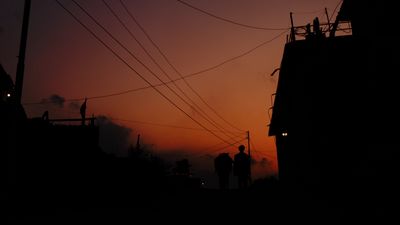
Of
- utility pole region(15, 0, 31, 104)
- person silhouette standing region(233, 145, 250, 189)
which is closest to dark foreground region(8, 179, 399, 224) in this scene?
person silhouette standing region(233, 145, 250, 189)

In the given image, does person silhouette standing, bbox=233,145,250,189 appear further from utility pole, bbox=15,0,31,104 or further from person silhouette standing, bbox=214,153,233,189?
utility pole, bbox=15,0,31,104

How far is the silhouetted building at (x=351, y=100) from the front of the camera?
28.7 feet

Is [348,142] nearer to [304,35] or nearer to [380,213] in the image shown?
[380,213]

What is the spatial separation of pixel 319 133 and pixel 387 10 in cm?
478

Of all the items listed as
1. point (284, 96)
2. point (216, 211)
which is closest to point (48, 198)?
point (216, 211)

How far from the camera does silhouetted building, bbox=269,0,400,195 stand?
8.75 meters

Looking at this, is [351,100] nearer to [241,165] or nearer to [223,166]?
[241,165]

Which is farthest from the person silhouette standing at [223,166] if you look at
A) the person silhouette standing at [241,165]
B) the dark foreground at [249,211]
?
the dark foreground at [249,211]

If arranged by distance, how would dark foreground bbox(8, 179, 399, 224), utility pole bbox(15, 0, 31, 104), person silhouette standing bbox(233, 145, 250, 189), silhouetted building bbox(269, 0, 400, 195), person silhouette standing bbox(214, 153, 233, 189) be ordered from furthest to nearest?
person silhouette standing bbox(214, 153, 233, 189) → person silhouette standing bbox(233, 145, 250, 189) → utility pole bbox(15, 0, 31, 104) → silhouetted building bbox(269, 0, 400, 195) → dark foreground bbox(8, 179, 399, 224)

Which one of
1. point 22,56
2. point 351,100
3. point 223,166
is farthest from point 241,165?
point 22,56

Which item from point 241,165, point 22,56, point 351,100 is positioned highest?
point 22,56

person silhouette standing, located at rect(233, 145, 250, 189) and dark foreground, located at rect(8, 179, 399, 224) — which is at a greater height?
person silhouette standing, located at rect(233, 145, 250, 189)

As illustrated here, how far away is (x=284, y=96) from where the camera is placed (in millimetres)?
19094

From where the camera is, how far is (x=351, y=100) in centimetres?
1084
